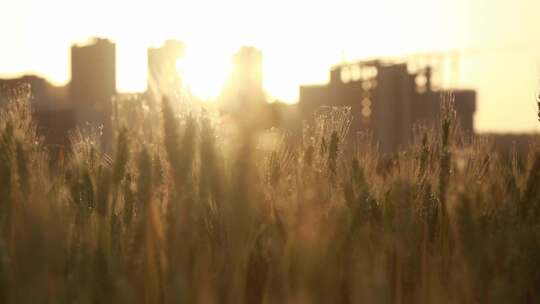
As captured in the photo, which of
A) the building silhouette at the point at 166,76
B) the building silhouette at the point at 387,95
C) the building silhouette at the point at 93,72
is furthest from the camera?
the building silhouette at the point at 387,95

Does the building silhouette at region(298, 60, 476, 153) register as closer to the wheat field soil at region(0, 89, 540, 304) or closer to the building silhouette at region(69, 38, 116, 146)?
the building silhouette at region(69, 38, 116, 146)

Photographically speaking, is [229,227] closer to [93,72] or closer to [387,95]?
[93,72]

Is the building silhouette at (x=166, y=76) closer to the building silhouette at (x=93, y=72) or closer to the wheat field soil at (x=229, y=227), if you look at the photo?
the wheat field soil at (x=229, y=227)

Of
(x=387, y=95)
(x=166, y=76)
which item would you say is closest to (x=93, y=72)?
(x=387, y=95)

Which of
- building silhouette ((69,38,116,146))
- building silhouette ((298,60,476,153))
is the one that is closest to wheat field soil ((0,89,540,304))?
building silhouette ((69,38,116,146))

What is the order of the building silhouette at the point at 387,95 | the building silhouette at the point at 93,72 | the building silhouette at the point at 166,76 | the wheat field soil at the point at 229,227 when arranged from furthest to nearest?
the building silhouette at the point at 387,95 → the building silhouette at the point at 93,72 → the building silhouette at the point at 166,76 → the wheat field soil at the point at 229,227

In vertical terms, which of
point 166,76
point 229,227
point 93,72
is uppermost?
point 93,72

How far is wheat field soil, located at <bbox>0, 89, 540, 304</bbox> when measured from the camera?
2.52 metres

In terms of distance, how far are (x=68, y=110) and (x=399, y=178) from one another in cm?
2621

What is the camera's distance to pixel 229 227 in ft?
8.76

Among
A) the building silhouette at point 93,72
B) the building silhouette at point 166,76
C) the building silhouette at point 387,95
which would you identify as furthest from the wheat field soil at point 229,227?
the building silhouette at point 387,95

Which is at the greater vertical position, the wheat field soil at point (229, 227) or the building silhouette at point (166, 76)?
the building silhouette at point (166, 76)

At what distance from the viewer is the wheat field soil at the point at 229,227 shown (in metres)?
2.52

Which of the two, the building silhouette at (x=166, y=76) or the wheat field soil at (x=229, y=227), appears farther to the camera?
the building silhouette at (x=166, y=76)
